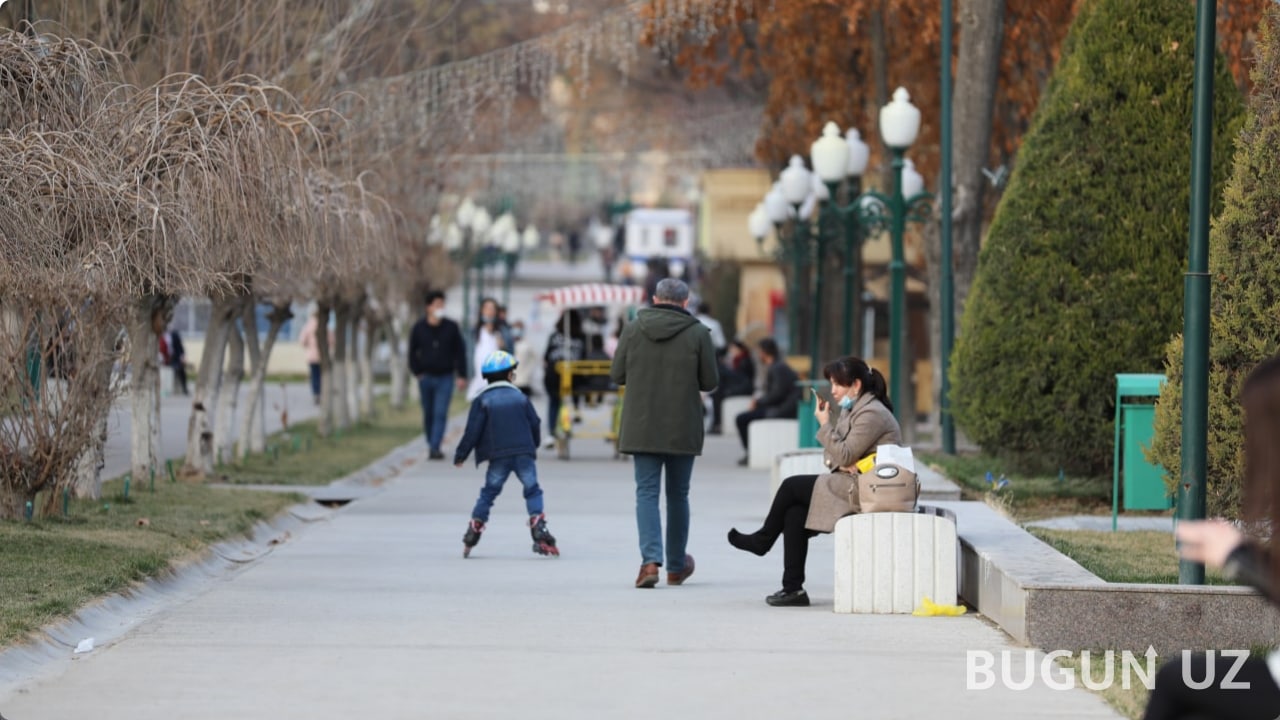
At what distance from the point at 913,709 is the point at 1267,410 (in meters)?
4.35

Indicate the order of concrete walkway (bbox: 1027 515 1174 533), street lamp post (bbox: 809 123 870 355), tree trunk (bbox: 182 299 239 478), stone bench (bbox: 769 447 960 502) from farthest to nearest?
1. street lamp post (bbox: 809 123 870 355)
2. tree trunk (bbox: 182 299 239 478)
3. concrete walkway (bbox: 1027 515 1174 533)
4. stone bench (bbox: 769 447 960 502)

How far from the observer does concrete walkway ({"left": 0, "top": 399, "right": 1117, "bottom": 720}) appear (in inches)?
313

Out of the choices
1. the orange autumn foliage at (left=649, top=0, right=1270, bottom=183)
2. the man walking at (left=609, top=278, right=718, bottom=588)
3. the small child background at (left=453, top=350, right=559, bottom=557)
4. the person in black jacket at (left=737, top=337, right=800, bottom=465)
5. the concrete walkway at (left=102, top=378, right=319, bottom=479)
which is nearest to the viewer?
the man walking at (left=609, top=278, right=718, bottom=588)

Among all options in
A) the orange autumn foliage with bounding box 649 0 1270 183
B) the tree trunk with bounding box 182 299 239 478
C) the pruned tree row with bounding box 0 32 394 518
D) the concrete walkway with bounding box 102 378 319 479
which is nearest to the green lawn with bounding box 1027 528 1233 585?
the pruned tree row with bounding box 0 32 394 518

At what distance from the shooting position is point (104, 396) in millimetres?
14117

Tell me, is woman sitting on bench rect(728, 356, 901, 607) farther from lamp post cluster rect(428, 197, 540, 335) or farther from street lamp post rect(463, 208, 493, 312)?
street lamp post rect(463, 208, 493, 312)

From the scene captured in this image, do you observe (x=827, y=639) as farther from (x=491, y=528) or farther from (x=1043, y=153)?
(x=1043, y=153)

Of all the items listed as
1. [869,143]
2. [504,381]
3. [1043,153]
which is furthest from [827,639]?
[869,143]

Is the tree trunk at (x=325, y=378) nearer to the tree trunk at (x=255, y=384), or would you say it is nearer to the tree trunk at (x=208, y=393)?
the tree trunk at (x=255, y=384)

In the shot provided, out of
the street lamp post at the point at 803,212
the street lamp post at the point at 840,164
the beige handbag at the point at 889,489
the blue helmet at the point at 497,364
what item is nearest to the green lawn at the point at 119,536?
the blue helmet at the point at 497,364

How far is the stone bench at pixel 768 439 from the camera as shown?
23766 mm

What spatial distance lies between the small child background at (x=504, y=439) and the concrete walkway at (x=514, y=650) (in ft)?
1.14

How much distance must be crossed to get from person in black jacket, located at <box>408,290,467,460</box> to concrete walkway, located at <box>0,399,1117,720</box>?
33.7 ft

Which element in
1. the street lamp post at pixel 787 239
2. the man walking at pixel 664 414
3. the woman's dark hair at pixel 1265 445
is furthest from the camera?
the street lamp post at pixel 787 239
